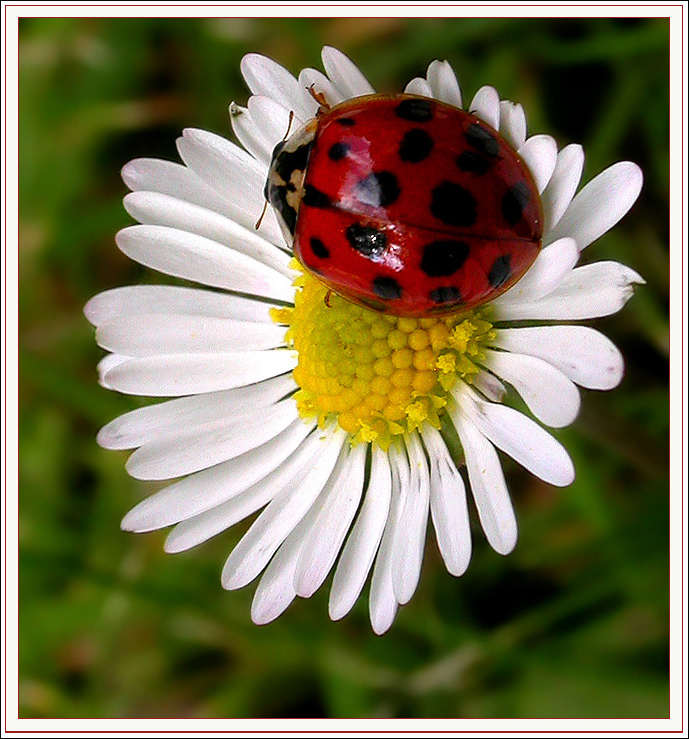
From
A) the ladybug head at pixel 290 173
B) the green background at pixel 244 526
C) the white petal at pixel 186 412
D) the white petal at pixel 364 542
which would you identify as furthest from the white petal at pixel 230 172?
the green background at pixel 244 526

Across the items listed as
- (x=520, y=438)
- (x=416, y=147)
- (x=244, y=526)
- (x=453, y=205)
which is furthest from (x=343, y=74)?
(x=244, y=526)

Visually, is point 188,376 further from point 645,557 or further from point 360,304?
point 645,557

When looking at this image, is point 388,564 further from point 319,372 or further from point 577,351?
point 577,351

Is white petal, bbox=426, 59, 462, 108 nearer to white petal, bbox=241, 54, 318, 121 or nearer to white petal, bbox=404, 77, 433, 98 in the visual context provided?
white petal, bbox=404, 77, 433, 98

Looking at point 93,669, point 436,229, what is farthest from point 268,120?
point 93,669

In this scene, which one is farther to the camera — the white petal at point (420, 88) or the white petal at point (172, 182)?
the white petal at point (172, 182)

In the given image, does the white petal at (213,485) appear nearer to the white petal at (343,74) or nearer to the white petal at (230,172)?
the white petal at (230,172)
